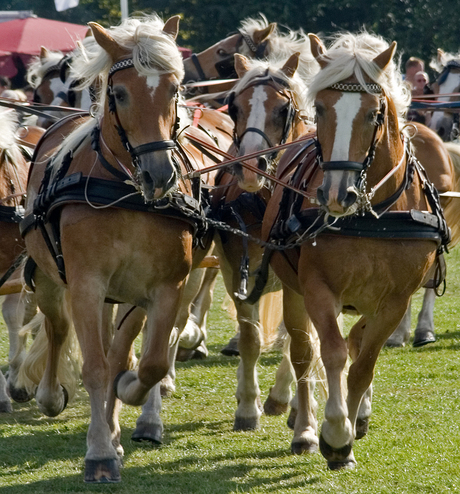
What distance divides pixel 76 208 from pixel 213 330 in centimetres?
537

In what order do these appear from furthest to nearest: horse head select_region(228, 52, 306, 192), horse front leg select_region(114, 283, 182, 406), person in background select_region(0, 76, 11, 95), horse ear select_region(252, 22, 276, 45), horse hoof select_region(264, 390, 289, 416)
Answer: person in background select_region(0, 76, 11, 95) < horse ear select_region(252, 22, 276, 45) < horse hoof select_region(264, 390, 289, 416) < horse head select_region(228, 52, 306, 192) < horse front leg select_region(114, 283, 182, 406)

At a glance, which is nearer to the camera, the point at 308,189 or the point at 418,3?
the point at 308,189

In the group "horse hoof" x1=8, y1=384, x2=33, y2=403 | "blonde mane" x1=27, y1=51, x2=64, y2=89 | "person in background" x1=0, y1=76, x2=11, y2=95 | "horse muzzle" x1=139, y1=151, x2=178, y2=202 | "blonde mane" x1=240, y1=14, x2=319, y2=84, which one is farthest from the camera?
"person in background" x1=0, y1=76, x2=11, y2=95

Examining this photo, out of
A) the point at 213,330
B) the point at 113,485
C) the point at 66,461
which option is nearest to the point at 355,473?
the point at 113,485

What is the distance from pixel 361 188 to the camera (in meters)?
4.40

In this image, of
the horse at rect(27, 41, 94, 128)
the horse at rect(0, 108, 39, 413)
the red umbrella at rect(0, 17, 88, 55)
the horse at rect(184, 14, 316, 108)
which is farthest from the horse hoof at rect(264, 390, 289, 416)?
the red umbrella at rect(0, 17, 88, 55)

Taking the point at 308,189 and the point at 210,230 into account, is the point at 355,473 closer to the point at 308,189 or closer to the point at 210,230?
the point at 308,189

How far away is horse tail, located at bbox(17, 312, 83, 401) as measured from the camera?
607 centimetres

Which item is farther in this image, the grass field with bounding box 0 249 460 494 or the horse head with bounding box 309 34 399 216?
the grass field with bounding box 0 249 460 494

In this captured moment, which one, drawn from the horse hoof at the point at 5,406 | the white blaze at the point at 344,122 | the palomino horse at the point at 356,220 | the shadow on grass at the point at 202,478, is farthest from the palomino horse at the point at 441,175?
the horse hoof at the point at 5,406

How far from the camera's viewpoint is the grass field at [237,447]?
4676 mm

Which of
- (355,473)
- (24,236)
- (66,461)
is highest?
(24,236)

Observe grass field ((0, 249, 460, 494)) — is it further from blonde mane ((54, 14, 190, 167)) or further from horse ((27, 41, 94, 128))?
horse ((27, 41, 94, 128))

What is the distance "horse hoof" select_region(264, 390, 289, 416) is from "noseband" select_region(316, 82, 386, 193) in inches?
95.0
